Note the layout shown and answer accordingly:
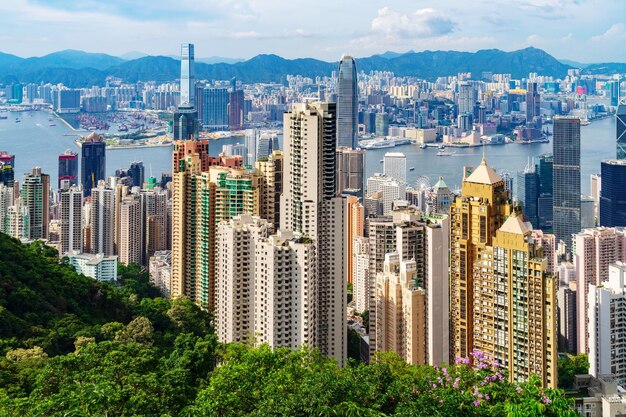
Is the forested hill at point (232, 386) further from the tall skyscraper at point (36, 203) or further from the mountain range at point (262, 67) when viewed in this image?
the mountain range at point (262, 67)

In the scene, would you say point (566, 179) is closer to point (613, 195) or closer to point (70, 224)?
point (613, 195)

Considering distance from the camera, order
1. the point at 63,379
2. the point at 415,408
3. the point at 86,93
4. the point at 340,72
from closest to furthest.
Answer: the point at 415,408 < the point at 63,379 < the point at 340,72 < the point at 86,93

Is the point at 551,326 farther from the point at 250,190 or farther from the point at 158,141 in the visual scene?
the point at 158,141

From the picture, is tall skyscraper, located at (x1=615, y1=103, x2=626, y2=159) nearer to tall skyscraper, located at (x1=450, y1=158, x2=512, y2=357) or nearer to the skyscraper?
the skyscraper

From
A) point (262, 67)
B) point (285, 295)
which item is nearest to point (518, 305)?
point (285, 295)

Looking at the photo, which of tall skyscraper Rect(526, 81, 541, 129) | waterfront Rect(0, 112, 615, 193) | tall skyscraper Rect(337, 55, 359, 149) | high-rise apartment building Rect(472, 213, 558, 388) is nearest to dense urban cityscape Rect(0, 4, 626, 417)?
high-rise apartment building Rect(472, 213, 558, 388)

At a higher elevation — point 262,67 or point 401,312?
point 262,67

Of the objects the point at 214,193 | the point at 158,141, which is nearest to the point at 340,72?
the point at 158,141
